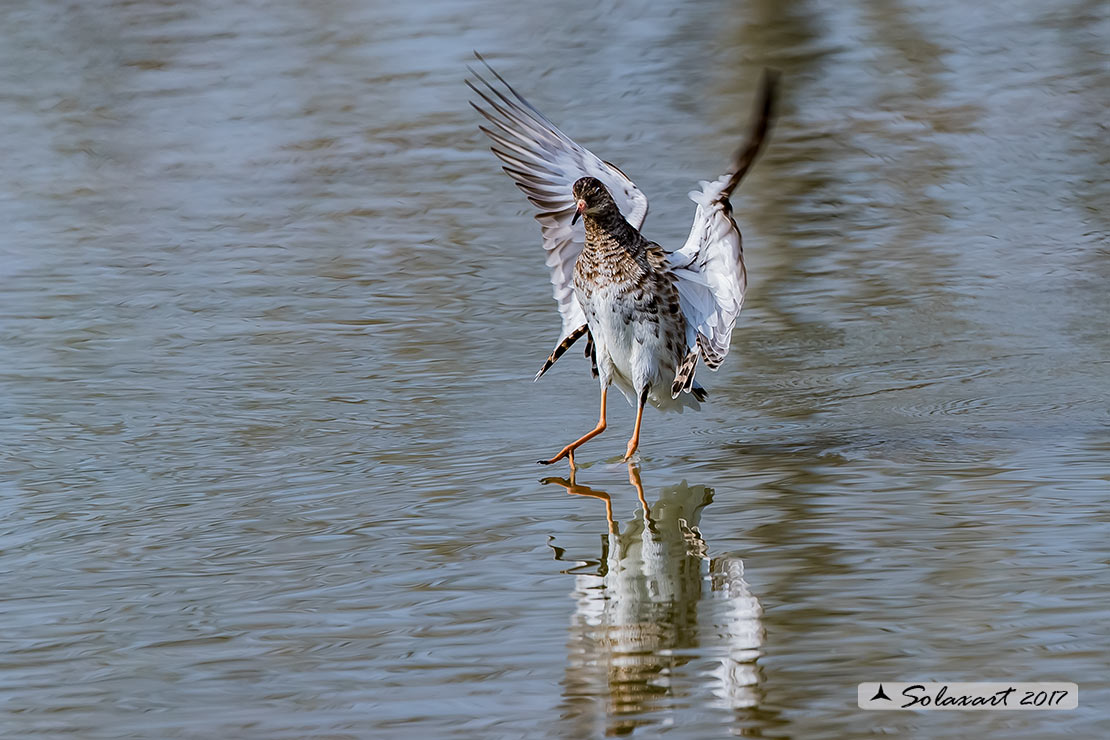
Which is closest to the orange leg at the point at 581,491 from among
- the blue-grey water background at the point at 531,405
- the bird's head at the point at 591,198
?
the blue-grey water background at the point at 531,405

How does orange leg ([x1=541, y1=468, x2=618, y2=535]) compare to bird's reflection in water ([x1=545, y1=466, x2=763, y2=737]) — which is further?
orange leg ([x1=541, y1=468, x2=618, y2=535])

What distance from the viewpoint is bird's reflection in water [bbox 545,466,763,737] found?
4.11 m

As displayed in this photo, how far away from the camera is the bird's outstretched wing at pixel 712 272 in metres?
6.34

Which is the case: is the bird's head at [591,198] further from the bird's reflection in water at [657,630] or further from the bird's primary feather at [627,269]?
the bird's reflection in water at [657,630]

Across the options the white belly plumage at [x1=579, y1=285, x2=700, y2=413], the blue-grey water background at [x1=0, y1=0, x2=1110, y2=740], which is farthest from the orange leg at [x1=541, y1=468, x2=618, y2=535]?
the white belly plumage at [x1=579, y1=285, x2=700, y2=413]

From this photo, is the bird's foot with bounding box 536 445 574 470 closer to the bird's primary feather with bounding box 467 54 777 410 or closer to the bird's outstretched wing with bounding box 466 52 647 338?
the bird's primary feather with bounding box 467 54 777 410

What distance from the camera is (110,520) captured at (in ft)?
19.4

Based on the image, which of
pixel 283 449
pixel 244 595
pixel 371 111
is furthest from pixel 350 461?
pixel 371 111

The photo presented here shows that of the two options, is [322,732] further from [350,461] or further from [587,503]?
[350,461]

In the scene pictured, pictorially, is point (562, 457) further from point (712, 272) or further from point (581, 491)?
point (712, 272)

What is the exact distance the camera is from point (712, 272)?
675cm

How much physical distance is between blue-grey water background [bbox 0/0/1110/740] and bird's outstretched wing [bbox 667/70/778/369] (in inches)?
15.7

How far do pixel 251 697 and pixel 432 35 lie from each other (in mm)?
12333

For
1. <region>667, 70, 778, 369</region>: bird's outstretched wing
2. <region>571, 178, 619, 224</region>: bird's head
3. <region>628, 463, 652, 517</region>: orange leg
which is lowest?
<region>628, 463, 652, 517</region>: orange leg
